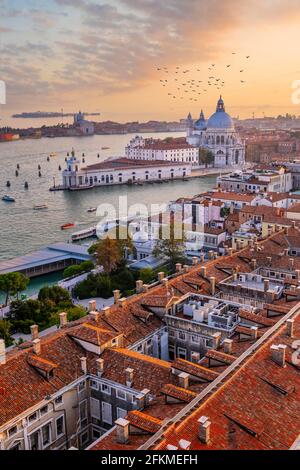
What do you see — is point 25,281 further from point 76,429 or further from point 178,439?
point 178,439

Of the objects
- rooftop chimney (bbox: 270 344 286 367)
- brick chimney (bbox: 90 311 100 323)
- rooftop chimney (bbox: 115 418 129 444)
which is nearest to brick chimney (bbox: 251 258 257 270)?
brick chimney (bbox: 90 311 100 323)

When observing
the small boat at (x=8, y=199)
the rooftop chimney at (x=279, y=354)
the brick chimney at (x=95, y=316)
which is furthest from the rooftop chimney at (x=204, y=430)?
the small boat at (x=8, y=199)

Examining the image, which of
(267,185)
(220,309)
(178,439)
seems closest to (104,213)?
(267,185)

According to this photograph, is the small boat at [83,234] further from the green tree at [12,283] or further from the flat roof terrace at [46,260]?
the green tree at [12,283]

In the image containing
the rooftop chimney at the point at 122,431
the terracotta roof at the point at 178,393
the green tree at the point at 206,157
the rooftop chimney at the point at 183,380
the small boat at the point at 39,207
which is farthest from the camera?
the green tree at the point at 206,157

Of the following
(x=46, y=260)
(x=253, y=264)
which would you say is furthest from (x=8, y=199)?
(x=253, y=264)

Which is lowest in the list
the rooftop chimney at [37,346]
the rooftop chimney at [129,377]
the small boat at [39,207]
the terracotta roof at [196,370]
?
the small boat at [39,207]

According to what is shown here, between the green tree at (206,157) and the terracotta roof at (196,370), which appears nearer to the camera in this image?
the terracotta roof at (196,370)
